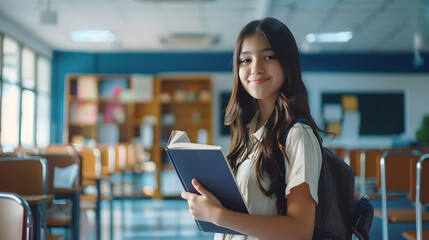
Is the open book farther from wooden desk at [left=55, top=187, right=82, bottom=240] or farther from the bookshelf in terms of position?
the bookshelf

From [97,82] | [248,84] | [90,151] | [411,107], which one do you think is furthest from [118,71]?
[248,84]

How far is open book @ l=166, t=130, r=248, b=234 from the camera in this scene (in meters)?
0.93

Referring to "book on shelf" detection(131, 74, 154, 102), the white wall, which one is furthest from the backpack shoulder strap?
the white wall

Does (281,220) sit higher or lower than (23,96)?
lower

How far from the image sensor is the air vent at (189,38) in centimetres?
735

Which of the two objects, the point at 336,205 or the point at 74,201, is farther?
the point at 74,201

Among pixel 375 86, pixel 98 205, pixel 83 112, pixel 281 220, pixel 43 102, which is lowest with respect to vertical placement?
pixel 98 205

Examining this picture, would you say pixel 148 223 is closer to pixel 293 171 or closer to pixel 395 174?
pixel 395 174

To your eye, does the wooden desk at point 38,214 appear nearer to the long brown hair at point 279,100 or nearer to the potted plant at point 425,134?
the long brown hair at point 279,100

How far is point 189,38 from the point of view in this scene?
7398 millimetres

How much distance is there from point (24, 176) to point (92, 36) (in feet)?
17.1

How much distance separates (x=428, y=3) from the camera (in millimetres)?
5570

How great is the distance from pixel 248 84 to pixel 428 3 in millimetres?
5438

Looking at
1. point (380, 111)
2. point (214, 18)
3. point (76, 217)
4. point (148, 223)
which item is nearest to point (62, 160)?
point (76, 217)
